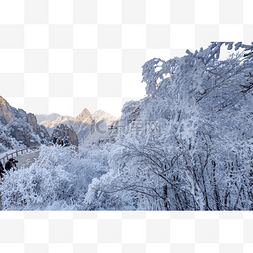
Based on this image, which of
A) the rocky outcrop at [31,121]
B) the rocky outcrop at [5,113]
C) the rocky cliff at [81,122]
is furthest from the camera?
the rocky cliff at [81,122]

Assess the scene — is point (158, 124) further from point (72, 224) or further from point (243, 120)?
point (72, 224)

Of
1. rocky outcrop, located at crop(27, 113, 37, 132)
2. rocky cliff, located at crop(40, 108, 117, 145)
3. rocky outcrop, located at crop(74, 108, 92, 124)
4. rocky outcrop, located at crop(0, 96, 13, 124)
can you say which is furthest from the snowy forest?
rocky outcrop, located at crop(74, 108, 92, 124)

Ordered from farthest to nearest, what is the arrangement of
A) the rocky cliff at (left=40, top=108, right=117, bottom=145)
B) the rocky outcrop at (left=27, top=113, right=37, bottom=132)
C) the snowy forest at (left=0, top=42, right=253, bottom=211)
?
the rocky cliff at (left=40, top=108, right=117, bottom=145)
the rocky outcrop at (left=27, top=113, right=37, bottom=132)
the snowy forest at (left=0, top=42, right=253, bottom=211)

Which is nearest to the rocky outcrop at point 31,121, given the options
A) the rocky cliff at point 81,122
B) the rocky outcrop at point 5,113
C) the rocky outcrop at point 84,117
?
the rocky outcrop at point 5,113

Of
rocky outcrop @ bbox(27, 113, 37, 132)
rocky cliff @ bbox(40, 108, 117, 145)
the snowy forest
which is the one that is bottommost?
the snowy forest

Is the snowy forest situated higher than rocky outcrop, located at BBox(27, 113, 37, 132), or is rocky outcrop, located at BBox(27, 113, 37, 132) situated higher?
rocky outcrop, located at BBox(27, 113, 37, 132)

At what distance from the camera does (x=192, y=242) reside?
7.10ft

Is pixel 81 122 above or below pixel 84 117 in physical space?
below

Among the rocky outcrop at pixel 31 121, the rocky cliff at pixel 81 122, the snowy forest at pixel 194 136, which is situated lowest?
the snowy forest at pixel 194 136

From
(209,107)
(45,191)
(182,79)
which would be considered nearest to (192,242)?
(209,107)

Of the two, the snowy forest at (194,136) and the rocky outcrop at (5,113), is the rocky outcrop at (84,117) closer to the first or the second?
the rocky outcrop at (5,113)

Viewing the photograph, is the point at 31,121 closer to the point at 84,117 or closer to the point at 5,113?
the point at 5,113

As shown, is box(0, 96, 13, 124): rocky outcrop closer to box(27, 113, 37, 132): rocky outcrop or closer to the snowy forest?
box(27, 113, 37, 132): rocky outcrop

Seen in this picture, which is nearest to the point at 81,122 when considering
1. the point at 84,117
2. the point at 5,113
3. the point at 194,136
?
the point at 84,117
